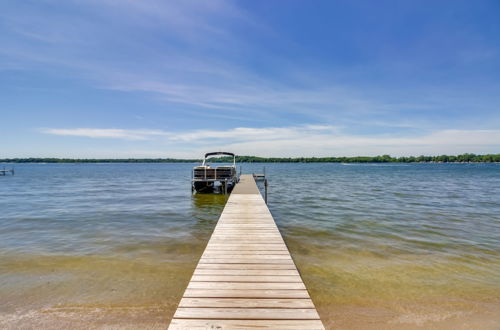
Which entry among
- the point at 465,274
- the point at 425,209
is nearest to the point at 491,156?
the point at 425,209

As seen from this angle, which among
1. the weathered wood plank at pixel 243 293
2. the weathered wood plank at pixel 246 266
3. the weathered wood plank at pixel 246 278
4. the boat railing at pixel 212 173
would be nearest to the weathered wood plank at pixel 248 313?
the weathered wood plank at pixel 243 293

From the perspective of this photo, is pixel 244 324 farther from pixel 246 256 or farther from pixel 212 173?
pixel 212 173

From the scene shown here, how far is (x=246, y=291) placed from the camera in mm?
3658

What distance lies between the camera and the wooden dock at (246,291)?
2.98 metres

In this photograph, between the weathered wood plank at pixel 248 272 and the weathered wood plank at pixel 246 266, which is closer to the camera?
the weathered wood plank at pixel 248 272

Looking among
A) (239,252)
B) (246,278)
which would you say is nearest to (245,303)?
(246,278)

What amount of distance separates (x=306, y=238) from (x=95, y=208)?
11328 mm

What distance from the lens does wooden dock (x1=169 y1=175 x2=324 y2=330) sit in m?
2.98

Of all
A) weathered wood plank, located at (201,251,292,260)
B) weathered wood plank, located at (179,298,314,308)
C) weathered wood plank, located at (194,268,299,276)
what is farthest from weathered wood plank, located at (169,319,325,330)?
weathered wood plank, located at (201,251,292,260)

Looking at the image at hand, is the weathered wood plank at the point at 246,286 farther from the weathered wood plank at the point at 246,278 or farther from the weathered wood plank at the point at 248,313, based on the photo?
the weathered wood plank at the point at 248,313

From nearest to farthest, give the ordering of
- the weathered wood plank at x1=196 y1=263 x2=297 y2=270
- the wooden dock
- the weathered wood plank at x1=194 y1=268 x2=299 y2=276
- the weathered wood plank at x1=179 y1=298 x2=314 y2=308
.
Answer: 1. the wooden dock
2. the weathered wood plank at x1=179 y1=298 x2=314 y2=308
3. the weathered wood plank at x1=194 y1=268 x2=299 y2=276
4. the weathered wood plank at x1=196 y1=263 x2=297 y2=270

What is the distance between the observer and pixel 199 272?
424 cm

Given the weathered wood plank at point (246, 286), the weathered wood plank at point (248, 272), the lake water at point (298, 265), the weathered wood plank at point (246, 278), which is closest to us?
the weathered wood plank at point (246, 286)

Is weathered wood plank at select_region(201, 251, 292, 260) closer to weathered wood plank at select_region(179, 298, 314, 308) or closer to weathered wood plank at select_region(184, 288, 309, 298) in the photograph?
weathered wood plank at select_region(184, 288, 309, 298)
